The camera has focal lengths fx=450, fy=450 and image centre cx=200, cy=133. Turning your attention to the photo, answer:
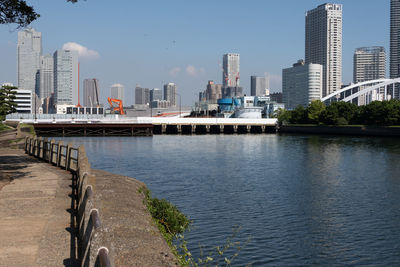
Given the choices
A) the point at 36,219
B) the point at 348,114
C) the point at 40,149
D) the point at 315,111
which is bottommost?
the point at 36,219

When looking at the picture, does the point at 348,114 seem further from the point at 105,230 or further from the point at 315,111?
the point at 105,230

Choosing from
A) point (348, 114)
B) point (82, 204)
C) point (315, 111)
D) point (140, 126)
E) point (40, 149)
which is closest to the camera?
point (82, 204)

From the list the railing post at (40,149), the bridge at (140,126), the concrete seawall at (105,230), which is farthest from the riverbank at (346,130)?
the concrete seawall at (105,230)

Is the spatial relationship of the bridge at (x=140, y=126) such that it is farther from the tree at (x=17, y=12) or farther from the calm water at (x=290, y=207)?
the tree at (x=17, y=12)

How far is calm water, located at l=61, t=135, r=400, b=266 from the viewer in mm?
20922

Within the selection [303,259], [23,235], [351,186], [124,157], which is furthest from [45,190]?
[124,157]

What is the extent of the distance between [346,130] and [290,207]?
406ft

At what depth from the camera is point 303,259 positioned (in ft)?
65.3

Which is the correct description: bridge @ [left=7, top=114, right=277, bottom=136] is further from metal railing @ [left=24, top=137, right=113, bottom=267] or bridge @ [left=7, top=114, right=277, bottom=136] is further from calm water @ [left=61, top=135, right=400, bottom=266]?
metal railing @ [left=24, top=137, right=113, bottom=267]

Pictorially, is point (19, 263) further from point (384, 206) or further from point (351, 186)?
point (351, 186)

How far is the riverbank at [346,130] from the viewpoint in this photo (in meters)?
129

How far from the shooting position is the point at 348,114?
531 feet

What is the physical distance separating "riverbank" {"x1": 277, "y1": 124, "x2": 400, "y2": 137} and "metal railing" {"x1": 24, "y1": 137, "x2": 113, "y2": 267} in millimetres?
111485

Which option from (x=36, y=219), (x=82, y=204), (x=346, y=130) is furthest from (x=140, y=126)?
(x=82, y=204)
